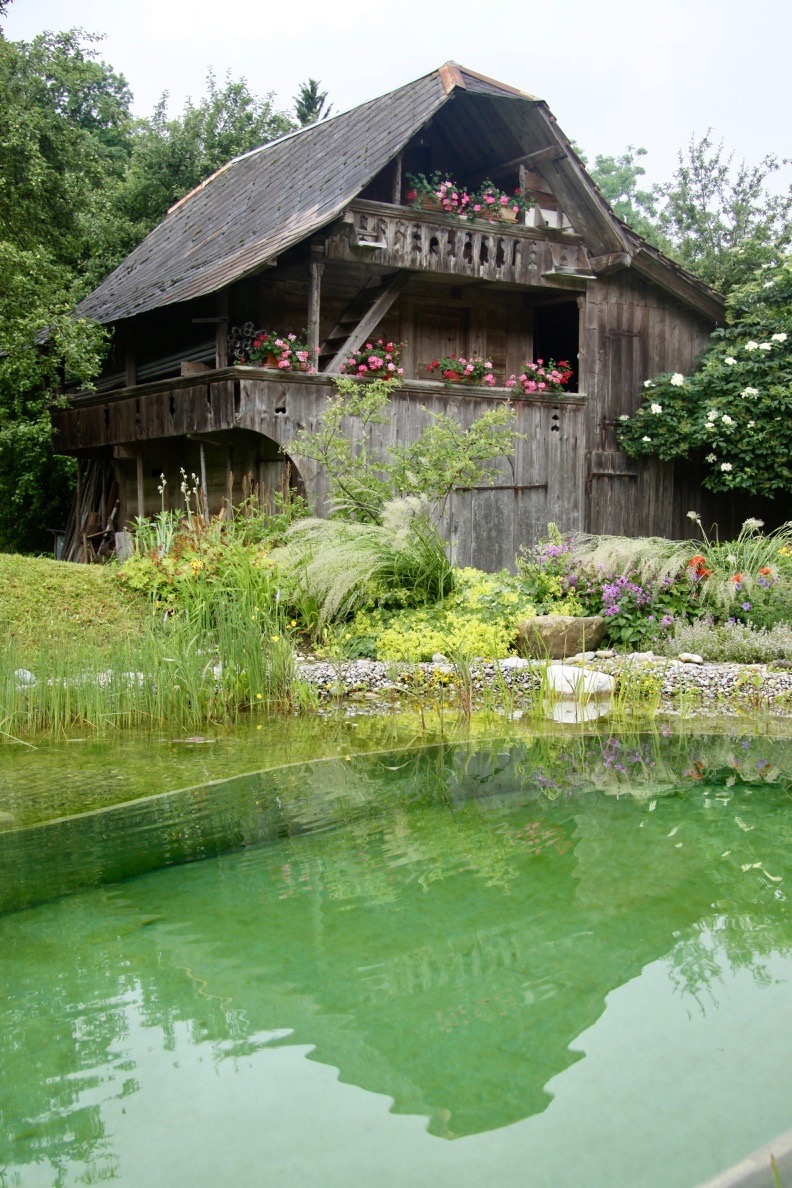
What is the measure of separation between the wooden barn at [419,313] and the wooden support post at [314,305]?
0.09ft

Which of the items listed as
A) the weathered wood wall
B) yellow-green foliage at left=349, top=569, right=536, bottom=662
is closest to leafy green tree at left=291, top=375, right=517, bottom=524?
the weathered wood wall

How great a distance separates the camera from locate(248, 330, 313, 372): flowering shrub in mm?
12640

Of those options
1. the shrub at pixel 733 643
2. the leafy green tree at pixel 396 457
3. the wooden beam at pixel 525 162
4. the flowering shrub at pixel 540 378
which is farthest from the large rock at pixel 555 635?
the wooden beam at pixel 525 162

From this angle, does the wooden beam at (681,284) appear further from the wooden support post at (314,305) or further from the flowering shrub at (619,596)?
the flowering shrub at (619,596)

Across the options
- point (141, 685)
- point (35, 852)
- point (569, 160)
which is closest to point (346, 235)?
point (569, 160)

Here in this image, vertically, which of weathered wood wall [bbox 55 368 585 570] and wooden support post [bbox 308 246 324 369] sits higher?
wooden support post [bbox 308 246 324 369]

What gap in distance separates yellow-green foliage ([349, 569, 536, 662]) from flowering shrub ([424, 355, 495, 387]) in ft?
14.7

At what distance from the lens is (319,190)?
14062 millimetres

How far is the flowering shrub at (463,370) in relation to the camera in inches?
550

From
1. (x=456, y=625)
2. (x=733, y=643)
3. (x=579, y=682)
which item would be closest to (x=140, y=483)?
(x=456, y=625)

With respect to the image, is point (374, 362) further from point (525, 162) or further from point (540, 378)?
point (525, 162)

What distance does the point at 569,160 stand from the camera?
14.2 metres

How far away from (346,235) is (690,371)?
229 inches

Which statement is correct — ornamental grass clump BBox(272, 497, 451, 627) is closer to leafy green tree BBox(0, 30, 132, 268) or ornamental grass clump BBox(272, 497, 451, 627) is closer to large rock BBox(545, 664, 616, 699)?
large rock BBox(545, 664, 616, 699)
